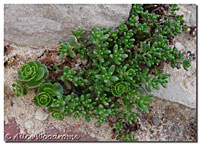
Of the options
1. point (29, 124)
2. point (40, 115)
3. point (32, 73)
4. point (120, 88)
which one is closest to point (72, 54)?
point (32, 73)

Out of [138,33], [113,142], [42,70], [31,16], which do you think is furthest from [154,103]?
[31,16]

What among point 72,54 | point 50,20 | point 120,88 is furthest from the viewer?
point 50,20

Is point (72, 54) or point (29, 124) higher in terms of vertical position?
point (72, 54)

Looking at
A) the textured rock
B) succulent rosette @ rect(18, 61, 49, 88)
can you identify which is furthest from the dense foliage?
the textured rock

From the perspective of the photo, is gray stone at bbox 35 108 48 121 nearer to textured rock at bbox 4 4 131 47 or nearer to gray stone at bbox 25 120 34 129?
gray stone at bbox 25 120 34 129

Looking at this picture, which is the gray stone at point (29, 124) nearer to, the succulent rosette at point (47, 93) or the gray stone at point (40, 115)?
the gray stone at point (40, 115)

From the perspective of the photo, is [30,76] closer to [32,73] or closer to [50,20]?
[32,73]
